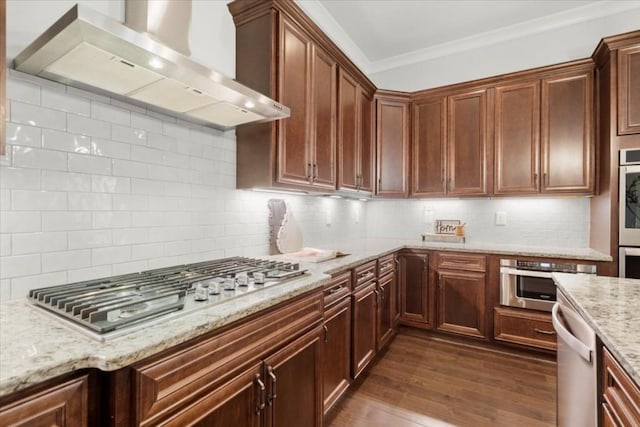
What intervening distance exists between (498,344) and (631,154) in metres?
1.81

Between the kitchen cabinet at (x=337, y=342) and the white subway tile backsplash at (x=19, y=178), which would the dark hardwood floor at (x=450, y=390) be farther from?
the white subway tile backsplash at (x=19, y=178)

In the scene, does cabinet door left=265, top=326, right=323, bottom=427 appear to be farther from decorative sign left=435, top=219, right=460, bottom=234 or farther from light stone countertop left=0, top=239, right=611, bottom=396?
decorative sign left=435, top=219, right=460, bottom=234

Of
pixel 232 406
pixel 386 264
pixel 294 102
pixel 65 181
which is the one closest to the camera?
pixel 232 406

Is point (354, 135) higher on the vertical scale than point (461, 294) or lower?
higher

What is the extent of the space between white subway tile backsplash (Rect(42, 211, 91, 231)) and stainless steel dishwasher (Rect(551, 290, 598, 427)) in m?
1.90

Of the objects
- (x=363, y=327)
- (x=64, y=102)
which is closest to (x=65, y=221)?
(x=64, y=102)

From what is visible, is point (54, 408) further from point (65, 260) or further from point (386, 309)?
point (386, 309)

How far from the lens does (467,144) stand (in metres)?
3.16

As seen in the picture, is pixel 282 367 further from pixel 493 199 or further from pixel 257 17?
pixel 493 199

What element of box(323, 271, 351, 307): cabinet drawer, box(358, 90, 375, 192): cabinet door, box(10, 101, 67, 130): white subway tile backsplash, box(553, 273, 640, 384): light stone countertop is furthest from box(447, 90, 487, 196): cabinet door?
box(10, 101, 67, 130): white subway tile backsplash

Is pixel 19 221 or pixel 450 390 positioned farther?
pixel 450 390

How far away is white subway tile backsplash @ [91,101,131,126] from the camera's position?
4.43ft

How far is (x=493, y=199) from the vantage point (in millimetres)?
3307

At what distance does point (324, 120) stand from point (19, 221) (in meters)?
1.82
